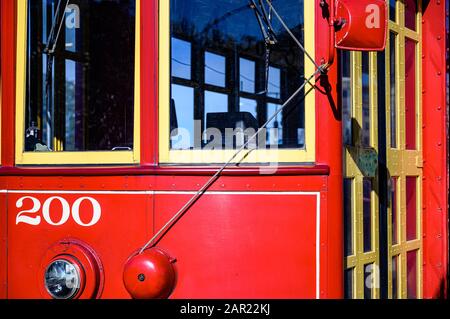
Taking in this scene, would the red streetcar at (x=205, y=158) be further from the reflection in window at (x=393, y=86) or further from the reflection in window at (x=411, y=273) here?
the reflection in window at (x=411, y=273)

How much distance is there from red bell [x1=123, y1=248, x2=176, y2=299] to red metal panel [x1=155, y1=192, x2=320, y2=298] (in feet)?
0.34

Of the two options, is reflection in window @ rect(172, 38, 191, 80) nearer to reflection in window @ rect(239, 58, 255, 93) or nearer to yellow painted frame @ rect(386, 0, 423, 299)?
reflection in window @ rect(239, 58, 255, 93)

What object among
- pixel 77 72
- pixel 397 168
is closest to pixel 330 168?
pixel 397 168

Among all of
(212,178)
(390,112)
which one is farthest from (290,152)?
(390,112)

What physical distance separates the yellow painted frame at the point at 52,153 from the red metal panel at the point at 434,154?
1.85 m

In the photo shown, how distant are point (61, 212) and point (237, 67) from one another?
3.31ft

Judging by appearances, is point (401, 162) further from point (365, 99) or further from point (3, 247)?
point (3, 247)

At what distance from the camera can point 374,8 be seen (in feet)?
9.07

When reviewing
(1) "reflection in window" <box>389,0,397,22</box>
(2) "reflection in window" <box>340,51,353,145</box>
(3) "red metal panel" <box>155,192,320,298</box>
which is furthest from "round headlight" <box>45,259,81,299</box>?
(1) "reflection in window" <box>389,0,397,22</box>

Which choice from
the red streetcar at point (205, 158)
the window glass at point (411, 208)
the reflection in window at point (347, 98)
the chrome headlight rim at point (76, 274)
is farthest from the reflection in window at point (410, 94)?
the chrome headlight rim at point (76, 274)

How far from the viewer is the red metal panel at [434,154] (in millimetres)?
4184

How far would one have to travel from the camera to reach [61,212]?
3.25m

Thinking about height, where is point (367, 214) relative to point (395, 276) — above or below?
above
